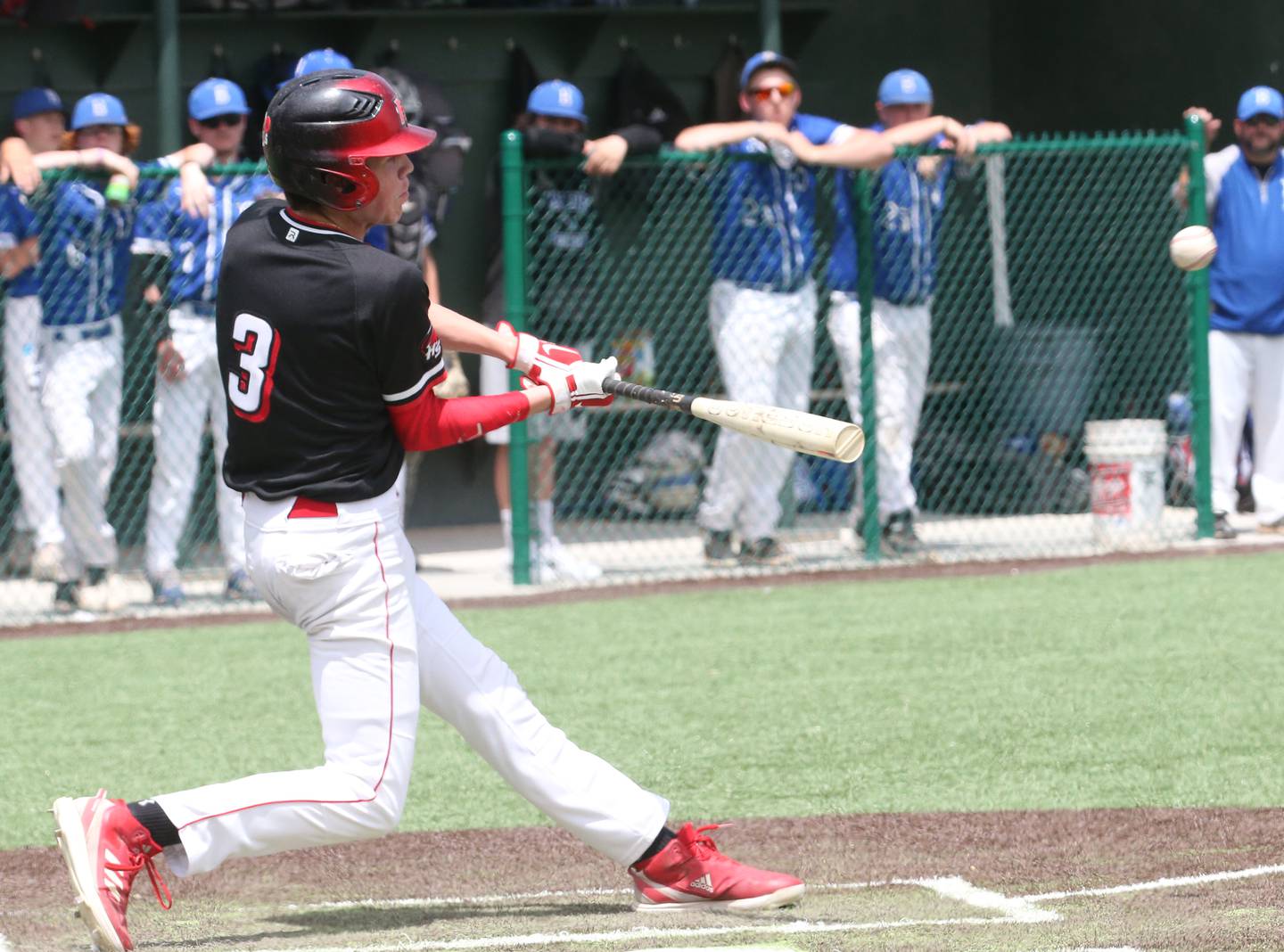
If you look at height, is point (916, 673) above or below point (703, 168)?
below

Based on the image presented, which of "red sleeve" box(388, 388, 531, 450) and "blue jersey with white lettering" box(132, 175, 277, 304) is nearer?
"red sleeve" box(388, 388, 531, 450)

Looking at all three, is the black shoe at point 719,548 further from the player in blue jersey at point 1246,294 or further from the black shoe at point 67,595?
the black shoe at point 67,595

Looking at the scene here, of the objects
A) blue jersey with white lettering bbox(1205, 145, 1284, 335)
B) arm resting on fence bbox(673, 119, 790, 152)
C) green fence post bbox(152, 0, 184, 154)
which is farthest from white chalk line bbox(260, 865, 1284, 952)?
green fence post bbox(152, 0, 184, 154)

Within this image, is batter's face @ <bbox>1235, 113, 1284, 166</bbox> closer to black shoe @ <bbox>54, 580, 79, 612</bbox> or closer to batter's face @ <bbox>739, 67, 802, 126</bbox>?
batter's face @ <bbox>739, 67, 802, 126</bbox>

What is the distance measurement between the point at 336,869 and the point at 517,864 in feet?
1.45

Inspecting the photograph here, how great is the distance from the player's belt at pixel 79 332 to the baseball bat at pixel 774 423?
501 centimetres

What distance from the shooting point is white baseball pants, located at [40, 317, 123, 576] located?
8.55 meters

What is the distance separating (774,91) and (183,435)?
10.4ft

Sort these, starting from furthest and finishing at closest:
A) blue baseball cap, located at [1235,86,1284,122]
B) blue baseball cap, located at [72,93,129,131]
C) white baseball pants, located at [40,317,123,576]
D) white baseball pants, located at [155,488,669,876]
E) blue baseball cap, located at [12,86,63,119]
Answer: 1. blue baseball cap, located at [1235,86,1284,122]
2. blue baseball cap, located at [12,86,63,119]
3. blue baseball cap, located at [72,93,129,131]
4. white baseball pants, located at [40,317,123,576]
5. white baseball pants, located at [155,488,669,876]

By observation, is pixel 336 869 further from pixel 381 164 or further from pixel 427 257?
pixel 427 257

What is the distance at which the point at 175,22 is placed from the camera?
10.4m

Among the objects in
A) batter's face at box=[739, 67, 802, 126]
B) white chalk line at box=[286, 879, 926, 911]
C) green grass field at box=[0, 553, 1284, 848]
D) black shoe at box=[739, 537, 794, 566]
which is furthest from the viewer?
black shoe at box=[739, 537, 794, 566]

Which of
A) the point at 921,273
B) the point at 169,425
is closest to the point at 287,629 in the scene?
the point at 169,425

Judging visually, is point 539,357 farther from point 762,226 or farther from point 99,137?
point 99,137
